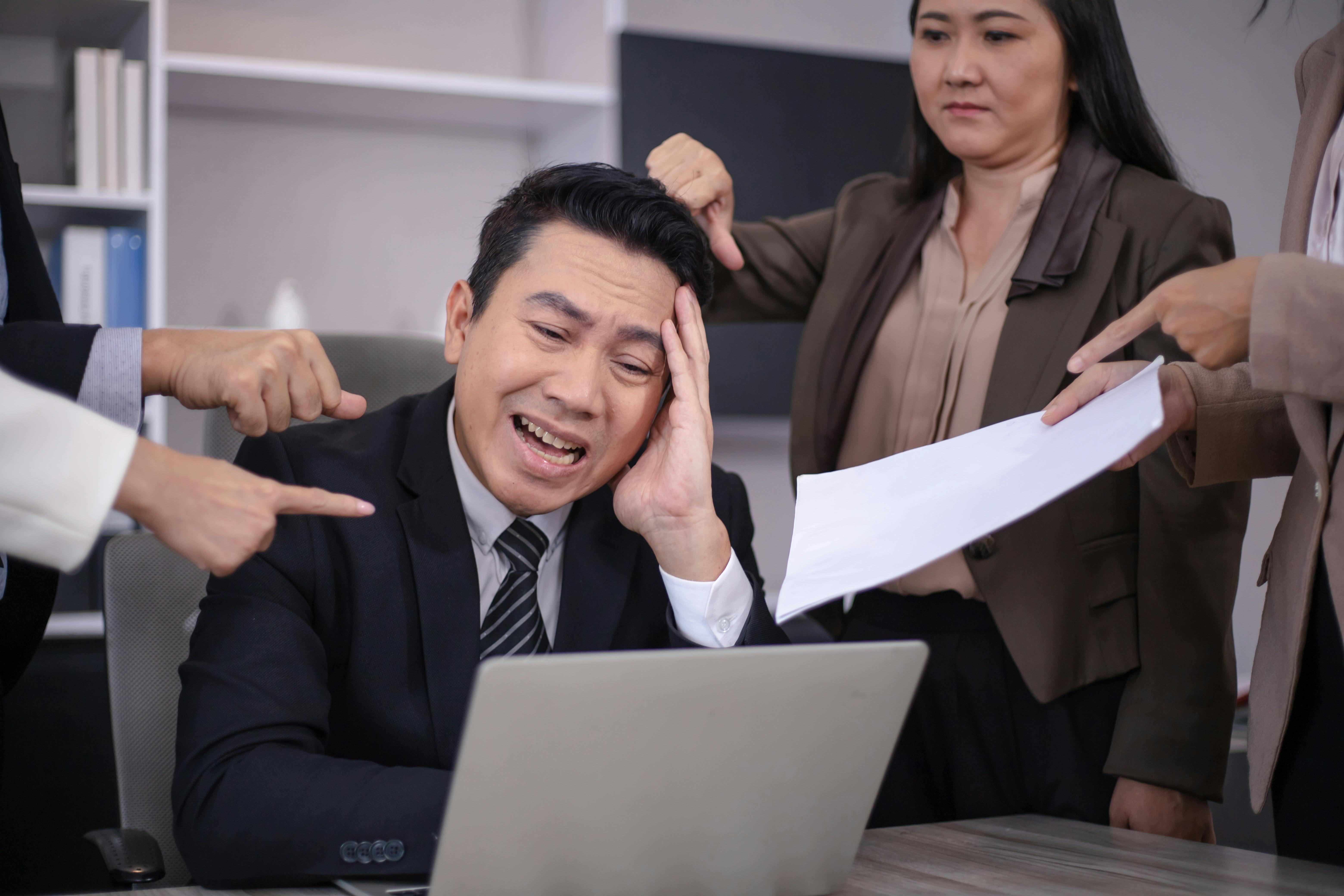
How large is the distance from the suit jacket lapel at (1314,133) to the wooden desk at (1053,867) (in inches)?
Answer: 24.4

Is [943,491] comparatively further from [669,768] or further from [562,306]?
[562,306]

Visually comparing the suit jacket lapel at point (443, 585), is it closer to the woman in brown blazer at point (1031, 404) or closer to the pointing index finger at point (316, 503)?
the pointing index finger at point (316, 503)

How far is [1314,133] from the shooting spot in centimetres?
124

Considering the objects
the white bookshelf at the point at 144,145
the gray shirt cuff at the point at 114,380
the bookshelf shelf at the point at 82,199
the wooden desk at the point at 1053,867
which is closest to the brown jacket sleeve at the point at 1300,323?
the wooden desk at the point at 1053,867

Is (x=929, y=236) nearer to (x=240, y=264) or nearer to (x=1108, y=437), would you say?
(x=1108, y=437)

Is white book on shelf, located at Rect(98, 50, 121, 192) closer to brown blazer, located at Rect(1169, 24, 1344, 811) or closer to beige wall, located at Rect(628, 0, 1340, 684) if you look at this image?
beige wall, located at Rect(628, 0, 1340, 684)

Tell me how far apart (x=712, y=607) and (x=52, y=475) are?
735mm

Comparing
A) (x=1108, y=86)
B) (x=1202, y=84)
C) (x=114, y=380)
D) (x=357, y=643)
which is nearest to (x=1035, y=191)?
(x=1108, y=86)

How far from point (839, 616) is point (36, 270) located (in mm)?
1180

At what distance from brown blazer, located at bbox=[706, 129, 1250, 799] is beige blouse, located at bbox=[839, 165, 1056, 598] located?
0.17 ft

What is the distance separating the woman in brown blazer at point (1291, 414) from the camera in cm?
101

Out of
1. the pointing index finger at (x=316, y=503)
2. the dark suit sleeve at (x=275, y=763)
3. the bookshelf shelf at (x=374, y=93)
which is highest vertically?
the bookshelf shelf at (x=374, y=93)

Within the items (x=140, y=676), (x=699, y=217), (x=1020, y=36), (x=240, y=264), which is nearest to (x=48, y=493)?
(x=140, y=676)

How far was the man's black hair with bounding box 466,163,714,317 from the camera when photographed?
142 cm
